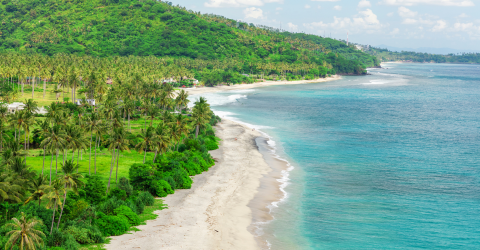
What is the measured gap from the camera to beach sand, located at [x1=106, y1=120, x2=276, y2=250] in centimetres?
4794

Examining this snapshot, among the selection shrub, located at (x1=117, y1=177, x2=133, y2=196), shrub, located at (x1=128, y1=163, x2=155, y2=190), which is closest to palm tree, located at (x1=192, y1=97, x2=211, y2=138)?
shrub, located at (x1=128, y1=163, x2=155, y2=190)

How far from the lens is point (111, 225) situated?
158 feet

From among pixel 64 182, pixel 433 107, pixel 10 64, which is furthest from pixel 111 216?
pixel 433 107

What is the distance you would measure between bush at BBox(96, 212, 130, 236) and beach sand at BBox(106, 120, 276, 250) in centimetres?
94

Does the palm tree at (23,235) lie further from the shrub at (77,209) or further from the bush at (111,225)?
the shrub at (77,209)

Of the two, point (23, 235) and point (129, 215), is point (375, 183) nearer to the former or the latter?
point (129, 215)

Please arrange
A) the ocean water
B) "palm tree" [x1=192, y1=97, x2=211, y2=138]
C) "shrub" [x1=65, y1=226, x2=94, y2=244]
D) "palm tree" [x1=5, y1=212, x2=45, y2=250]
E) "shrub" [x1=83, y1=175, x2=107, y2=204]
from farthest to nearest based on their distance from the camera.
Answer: "palm tree" [x1=192, y1=97, x2=211, y2=138]
"shrub" [x1=83, y1=175, x2=107, y2=204]
the ocean water
"shrub" [x1=65, y1=226, x2=94, y2=244]
"palm tree" [x1=5, y1=212, x2=45, y2=250]

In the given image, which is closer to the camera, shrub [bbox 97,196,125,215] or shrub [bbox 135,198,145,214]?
shrub [bbox 97,196,125,215]

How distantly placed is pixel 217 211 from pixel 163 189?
1118 cm

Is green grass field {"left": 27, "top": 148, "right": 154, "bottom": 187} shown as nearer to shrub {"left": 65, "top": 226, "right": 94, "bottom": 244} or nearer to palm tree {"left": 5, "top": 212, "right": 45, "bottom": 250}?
shrub {"left": 65, "top": 226, "right": 94, "bottom": 244}

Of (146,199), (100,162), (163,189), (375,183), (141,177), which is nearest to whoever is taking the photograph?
(146,199)

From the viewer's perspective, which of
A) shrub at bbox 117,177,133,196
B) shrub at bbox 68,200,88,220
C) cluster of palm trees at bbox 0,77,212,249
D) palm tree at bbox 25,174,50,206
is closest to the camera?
palm tree at bbox 25,174,50,206

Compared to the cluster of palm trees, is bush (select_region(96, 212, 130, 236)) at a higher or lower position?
lower

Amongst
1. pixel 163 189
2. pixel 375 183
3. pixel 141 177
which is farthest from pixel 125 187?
pixel 375 183
